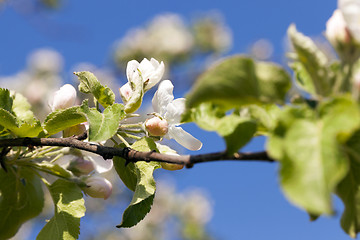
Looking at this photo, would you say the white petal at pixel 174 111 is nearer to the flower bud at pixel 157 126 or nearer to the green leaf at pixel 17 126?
the flower bud at pixel 157 126

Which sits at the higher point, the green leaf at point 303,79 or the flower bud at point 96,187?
the green leaf at point 303,79

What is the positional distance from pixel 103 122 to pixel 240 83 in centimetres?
31

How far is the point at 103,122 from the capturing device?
0.78m

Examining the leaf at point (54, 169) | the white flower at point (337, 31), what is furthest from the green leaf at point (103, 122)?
the white flower at point (337, 31)

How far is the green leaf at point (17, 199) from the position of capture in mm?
1070

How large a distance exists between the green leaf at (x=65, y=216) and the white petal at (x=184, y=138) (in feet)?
0.84

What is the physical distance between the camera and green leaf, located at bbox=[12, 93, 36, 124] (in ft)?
3.59

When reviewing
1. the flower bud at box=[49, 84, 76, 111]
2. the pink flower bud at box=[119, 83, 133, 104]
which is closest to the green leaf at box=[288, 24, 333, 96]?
the pink flower bud at box=[119, 83, 133, 104]

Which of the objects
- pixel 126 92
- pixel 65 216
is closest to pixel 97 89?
→ pixel 126 92

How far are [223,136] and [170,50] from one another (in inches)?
202

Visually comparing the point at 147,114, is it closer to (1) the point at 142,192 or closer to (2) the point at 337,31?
(1) the point at 142,192

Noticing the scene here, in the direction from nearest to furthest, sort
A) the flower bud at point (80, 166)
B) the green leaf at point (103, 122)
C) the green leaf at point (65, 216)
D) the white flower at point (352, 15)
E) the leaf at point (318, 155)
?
the leaf at point (318, 155), the white flower at point (352, 15), the green leaf at point (103, 122), the green leaf at point (65, 216), the flower bud at point (80, 166)

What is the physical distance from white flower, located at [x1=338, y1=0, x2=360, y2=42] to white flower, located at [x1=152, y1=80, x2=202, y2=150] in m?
0.41

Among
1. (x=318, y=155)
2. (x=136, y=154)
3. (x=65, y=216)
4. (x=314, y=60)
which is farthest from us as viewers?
(x=65, y=216)
